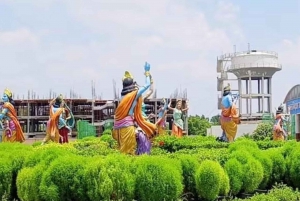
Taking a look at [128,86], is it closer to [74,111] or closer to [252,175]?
[252,175]

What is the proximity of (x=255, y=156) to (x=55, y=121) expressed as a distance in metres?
8.17

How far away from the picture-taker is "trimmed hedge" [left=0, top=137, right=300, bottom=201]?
6133 mm

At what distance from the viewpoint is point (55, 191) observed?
635cm

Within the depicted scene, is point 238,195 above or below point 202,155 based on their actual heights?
below

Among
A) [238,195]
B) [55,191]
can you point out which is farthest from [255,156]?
[55,191]

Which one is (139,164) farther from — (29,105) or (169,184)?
(29,105)

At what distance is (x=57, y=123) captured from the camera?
1472 cm

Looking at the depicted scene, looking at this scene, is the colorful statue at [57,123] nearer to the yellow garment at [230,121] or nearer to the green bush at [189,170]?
the yellow garment at [230,121]

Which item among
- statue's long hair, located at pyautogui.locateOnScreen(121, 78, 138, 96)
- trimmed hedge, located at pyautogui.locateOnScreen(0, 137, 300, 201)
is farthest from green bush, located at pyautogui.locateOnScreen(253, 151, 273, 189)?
statue's long hair, located at pyautogui.locateOnScreen(121, 78, 138, 96)

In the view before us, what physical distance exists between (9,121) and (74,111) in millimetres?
32785

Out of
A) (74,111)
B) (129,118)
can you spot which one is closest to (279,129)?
(129,118)

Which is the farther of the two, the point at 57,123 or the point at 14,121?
the point at 14,121

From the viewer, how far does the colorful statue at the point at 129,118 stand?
919 cm

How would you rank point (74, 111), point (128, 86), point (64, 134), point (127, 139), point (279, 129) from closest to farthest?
point (127, 139), point (128, 86), point (64, 134), point (279, 129), point (74, 111)
